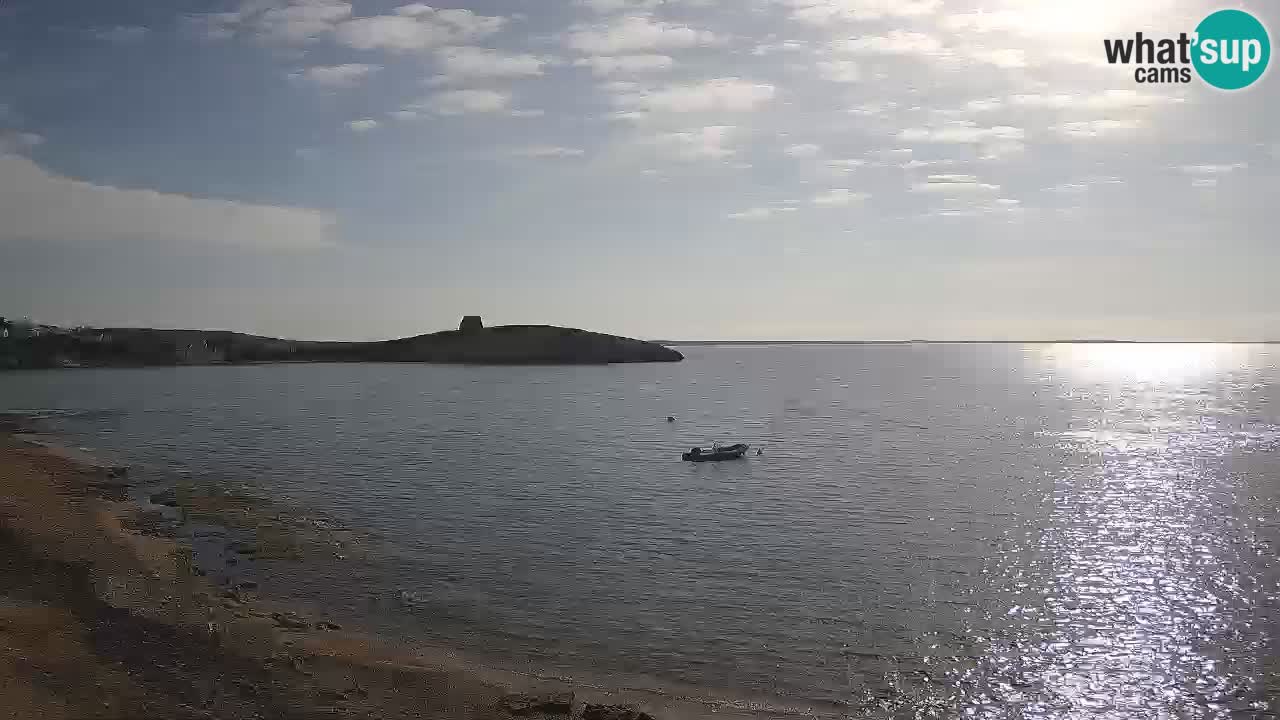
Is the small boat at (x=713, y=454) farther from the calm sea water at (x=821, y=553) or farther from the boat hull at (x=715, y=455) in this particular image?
the calm sea water at (x=821, y=553)

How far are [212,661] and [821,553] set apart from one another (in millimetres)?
21022

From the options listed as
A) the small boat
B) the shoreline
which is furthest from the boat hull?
the shoreline

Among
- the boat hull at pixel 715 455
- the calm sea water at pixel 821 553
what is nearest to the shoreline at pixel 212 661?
the calm sea water at pixel 821 553

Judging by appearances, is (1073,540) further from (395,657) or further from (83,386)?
(83,386)

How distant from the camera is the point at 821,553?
1185 inches

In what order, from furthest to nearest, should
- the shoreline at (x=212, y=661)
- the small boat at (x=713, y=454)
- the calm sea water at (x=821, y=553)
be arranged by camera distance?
1. the small boat at (x=713, y=454)
2. the calm sea water at (x=821, y=553)
3. the shoreline at (x=212, y=661)

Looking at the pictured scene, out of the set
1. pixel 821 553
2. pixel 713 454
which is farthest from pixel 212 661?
pixel 713 454

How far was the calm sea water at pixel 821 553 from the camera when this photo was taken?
19.2 metres

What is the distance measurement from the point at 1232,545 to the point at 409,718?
1305 inches

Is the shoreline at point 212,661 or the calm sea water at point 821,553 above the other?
the shoreline at point 212,661

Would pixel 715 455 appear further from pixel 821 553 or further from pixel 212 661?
pixel 212 661

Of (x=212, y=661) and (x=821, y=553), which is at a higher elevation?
(x=212, y=661)

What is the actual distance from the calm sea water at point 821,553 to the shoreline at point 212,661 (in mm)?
1545

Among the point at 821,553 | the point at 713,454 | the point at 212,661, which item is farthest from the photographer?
the point at 713,454
